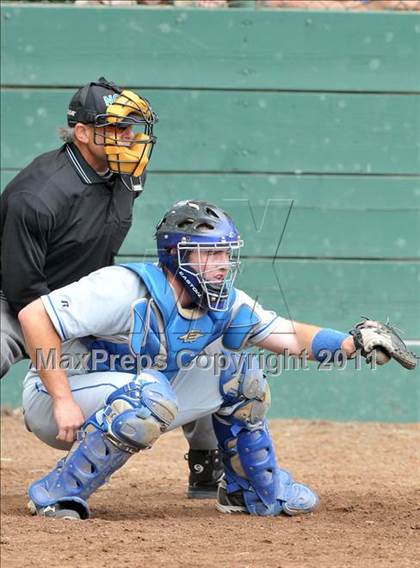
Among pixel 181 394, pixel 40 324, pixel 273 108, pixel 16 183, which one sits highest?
pixel 273 108

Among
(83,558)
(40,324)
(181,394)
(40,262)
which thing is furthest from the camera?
(40,262)

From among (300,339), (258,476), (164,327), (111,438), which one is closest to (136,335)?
(164,327)

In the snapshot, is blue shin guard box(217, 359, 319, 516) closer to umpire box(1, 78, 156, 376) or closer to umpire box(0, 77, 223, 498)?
umpire box(0, 77, 223, 498)

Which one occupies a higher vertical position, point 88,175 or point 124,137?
point 124,137

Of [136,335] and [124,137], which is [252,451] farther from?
[124,137]

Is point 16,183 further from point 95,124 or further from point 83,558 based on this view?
point 83,558

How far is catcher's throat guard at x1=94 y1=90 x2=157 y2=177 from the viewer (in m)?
4.87

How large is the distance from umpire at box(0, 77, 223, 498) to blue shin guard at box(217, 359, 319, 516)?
1.28ft

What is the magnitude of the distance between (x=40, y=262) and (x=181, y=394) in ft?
3.02

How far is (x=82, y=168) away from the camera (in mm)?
5027

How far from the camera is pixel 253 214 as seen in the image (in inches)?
261

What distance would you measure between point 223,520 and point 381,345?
93cm

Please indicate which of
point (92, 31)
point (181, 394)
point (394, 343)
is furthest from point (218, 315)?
point (92, 31)

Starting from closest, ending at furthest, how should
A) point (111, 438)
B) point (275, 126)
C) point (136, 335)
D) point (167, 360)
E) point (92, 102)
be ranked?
point (111, 438) → point (136, 335) → point (167, 360) → point (92, 102) → point (275, 126)
